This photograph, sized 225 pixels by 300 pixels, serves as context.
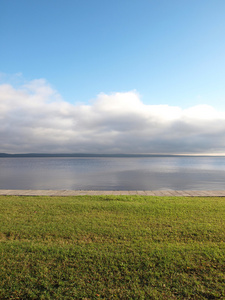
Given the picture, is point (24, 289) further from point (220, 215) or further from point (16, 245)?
point (220, 215)

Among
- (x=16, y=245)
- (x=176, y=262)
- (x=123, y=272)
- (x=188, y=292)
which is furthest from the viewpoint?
(x=16, y=245)

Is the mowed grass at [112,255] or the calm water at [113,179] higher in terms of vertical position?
the mowed grass at [112,255]

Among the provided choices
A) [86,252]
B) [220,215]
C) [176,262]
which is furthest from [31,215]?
[220,215]

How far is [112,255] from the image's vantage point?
13.5 feet

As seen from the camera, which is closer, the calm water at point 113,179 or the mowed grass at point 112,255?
the mowed grass at point 112,255

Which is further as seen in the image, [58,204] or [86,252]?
[58,204]

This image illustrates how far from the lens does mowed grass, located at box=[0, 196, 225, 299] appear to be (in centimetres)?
→ 322

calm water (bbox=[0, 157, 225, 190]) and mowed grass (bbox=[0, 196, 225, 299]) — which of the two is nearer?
mowed grass (bbox=[0, 196, 225, 299])

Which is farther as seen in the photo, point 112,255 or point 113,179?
point 113,179

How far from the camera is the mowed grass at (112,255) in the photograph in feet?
10.6

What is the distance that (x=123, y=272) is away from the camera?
3.62m

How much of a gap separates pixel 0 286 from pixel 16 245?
135cm

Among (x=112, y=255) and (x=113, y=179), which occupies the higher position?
(x=112, y=255)

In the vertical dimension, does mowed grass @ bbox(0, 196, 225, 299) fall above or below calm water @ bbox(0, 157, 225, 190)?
above
